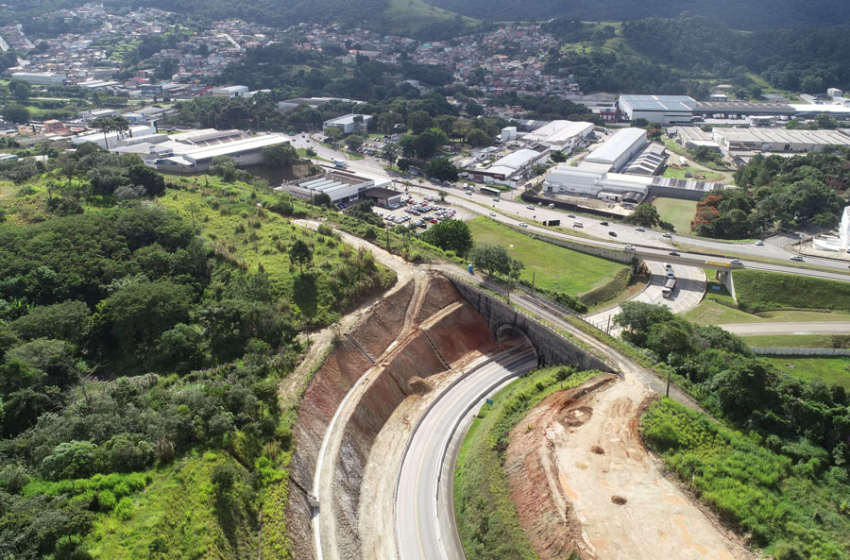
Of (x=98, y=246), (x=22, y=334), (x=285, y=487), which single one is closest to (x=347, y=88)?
(x=98, y=246)

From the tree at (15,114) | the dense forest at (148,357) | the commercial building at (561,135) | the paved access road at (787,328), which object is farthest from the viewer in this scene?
the commercial building at (561,135)

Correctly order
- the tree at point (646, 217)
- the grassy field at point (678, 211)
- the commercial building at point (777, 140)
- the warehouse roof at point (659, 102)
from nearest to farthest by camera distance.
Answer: the tree at point (646, 217), the grassy field at point (678, 211), the commercial building at point (777, 140), the warehouse roof at point (659, 102)

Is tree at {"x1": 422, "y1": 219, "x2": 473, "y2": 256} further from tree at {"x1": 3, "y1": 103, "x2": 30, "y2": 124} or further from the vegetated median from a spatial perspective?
tree at {"x1": 3, "y1": 103, "x2": 30, "y2": 124}

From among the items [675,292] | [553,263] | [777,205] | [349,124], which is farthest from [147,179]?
[777,205]

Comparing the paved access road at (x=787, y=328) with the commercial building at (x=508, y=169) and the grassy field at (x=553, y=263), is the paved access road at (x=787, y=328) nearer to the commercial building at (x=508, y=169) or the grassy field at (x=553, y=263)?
the grassy field at (x=553, y=263)

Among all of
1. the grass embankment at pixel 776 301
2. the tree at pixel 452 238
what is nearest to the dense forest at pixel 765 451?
the grass embankment at pixel 776 301

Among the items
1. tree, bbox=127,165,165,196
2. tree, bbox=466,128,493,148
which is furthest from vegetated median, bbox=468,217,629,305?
tree, bbox=466,128,493,148

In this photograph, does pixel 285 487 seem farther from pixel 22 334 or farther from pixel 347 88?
pixel 347 88
